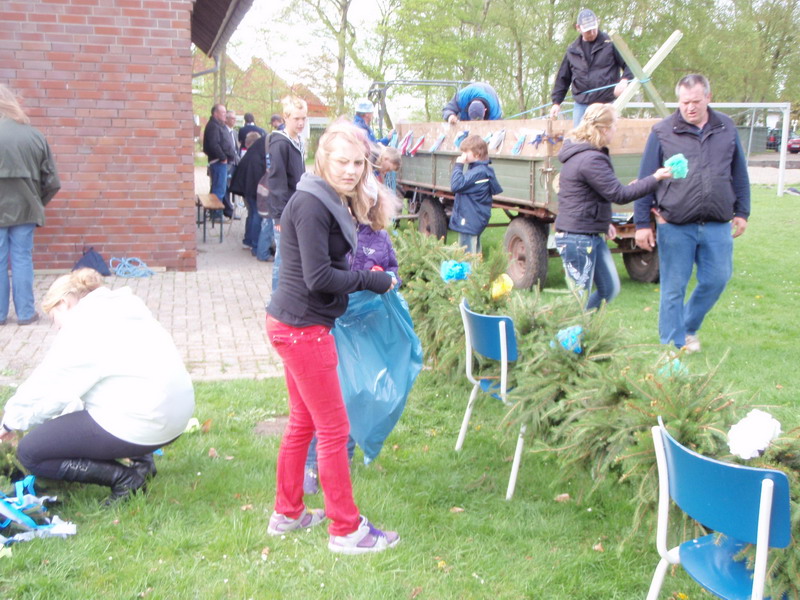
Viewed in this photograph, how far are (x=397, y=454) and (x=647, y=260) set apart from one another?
17.8 ft

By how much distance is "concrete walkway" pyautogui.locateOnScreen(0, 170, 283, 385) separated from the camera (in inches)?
234

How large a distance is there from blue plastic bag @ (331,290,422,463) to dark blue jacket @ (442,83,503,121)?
7.23 m

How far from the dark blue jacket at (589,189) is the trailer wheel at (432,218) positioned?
5266 millimetres

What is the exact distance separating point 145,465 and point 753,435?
267 cm

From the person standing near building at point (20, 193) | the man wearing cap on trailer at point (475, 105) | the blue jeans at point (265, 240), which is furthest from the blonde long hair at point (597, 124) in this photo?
the blue jeans at point (265, 240)

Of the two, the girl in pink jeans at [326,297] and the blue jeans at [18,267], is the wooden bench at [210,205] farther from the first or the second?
the girl in pink jeans at [326,297]

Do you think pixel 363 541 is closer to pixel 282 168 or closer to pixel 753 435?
pixel 753 435

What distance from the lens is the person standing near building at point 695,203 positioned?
538 cm

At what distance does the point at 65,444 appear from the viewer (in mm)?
3484

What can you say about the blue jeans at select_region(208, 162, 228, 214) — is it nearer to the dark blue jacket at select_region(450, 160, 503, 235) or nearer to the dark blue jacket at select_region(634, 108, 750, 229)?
the dark blue jacket at select_region(450, 160, 503, 235)

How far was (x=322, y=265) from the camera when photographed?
2953 mm

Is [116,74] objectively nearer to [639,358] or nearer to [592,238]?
[592,238]

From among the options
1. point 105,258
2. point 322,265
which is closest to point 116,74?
point 105,258

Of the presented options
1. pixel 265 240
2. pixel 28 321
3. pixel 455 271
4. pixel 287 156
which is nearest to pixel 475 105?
pixel 265 240
